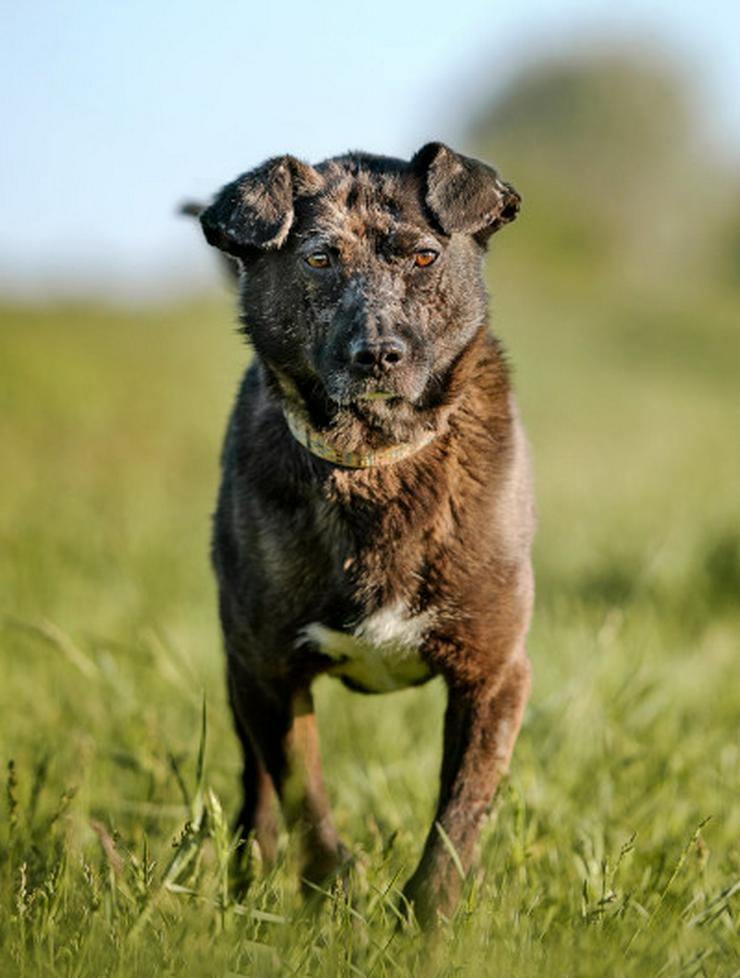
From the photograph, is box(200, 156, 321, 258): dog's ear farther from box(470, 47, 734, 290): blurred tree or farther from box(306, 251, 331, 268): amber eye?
box(470, 47, 734, 290): blurred tree

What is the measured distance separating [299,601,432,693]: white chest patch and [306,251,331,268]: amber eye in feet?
2.91

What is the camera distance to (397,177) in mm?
3725

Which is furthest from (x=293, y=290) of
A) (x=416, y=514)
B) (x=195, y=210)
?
(x=195, y=210)

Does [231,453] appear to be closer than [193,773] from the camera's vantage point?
Yes

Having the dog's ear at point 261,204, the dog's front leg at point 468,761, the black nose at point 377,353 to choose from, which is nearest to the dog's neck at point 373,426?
the black nose at point 377,353

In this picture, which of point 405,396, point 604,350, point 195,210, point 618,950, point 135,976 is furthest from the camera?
point 604,350

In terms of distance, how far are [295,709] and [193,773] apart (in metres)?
1.05

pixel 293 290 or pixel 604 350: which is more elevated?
pixel 293 290

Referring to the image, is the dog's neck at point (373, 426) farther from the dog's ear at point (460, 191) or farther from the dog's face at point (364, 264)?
the dog's ear at point (460, 191)

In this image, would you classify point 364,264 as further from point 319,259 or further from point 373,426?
point 373,426

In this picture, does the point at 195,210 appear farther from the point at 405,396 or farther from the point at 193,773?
the point at 193,773

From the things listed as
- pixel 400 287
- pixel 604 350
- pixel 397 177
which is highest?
pixel 397 177

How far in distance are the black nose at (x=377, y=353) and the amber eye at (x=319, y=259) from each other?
315mm

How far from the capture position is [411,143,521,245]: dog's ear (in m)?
3.61
